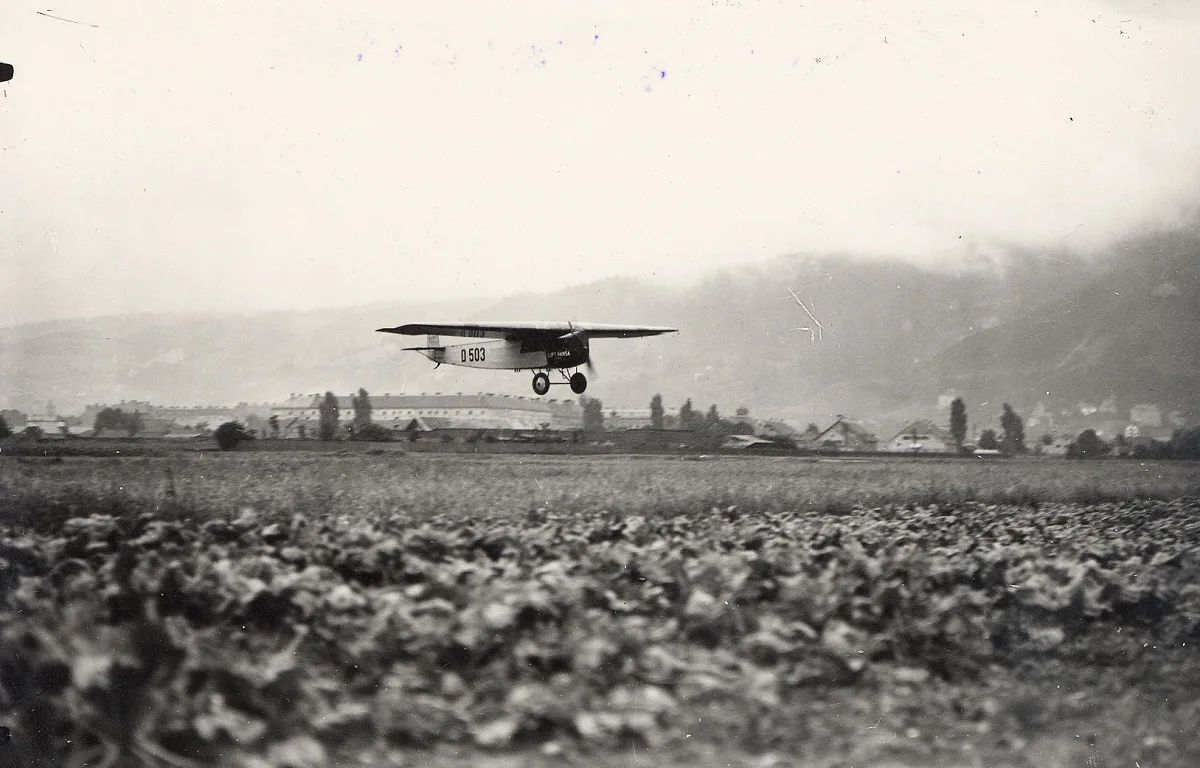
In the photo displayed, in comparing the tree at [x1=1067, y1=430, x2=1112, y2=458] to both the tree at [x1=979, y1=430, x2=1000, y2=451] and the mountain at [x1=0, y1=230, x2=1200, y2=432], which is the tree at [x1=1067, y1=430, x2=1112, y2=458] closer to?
the mountain at [x1=0, y1=230, x2=1200, y2=432]

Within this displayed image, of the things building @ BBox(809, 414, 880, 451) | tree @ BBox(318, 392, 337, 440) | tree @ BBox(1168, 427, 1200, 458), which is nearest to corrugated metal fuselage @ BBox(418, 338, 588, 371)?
tree @ BBox(318, 392, 337, 440)

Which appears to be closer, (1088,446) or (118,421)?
(118,421)

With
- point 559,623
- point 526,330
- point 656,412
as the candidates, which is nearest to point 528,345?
point 526,330

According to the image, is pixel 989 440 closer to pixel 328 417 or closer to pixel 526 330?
pixel 526 330

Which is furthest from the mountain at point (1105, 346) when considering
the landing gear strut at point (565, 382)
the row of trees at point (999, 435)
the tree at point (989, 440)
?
the landing gear strut at point (565, 382)

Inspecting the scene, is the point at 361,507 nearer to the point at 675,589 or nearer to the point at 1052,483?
the point at 675,589

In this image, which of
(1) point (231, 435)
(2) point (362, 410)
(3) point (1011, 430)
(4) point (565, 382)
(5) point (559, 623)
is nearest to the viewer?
(5) point (559, 623)
